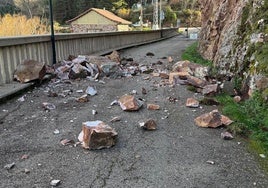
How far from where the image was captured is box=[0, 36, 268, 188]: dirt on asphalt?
11.1 ft

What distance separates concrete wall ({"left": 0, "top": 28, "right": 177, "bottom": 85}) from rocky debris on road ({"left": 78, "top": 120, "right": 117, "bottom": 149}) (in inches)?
158

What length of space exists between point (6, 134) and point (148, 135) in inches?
75.2

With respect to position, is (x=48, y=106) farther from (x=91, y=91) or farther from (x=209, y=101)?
(x=209, y=101)

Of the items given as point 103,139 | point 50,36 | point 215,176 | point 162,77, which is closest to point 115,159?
point 103,139

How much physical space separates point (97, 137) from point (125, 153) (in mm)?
384

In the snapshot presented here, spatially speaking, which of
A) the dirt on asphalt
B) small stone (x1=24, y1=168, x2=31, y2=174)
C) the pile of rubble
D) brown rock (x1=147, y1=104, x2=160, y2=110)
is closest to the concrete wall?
the pile of rubble

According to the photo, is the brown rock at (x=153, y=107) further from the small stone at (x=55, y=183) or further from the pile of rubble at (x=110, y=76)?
the small stone at (x=55, y=183)

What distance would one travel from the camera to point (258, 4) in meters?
7.90

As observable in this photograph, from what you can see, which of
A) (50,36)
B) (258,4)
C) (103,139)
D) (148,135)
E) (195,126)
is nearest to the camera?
(103,139)

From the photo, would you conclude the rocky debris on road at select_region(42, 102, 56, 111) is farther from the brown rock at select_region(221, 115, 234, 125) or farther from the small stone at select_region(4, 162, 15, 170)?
the brown rock at select_region(221, 115, 234, 125)

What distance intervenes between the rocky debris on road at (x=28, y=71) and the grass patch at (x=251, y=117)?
4.24 m

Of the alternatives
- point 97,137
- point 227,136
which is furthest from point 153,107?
point 97,137

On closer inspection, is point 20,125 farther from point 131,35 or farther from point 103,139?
point 131,35

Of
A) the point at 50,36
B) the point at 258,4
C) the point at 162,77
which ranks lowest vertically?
the point at 162,77
